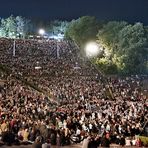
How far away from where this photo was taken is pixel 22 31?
18950 centimetres

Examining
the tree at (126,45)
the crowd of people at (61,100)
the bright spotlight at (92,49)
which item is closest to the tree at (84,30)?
the bright spotlight at (92,49)

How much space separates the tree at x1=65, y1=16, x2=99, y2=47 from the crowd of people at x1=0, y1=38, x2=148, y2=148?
1291 centimetres

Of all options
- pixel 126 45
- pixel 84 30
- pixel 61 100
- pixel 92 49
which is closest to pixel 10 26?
pixel 84 30

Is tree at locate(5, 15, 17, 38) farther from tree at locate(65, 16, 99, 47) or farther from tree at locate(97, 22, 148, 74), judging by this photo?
tree at locate(97, 22, 148, 74)

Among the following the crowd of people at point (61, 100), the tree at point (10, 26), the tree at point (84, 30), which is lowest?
the crowd of people at point (61, 100)

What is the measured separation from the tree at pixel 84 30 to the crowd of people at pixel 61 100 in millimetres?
12905

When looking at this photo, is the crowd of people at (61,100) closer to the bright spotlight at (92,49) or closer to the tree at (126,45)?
the bright spotlight at (92,49)

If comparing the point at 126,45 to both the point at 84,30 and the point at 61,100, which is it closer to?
the point at 84,30

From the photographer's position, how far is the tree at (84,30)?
364 ft

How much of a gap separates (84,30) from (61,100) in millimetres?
65376

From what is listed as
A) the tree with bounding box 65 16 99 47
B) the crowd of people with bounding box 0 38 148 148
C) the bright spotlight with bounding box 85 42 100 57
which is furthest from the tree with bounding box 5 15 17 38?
the crowd of people with bounding box 0 38 148 148

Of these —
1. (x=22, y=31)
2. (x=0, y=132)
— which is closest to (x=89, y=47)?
(x=0, y=132)

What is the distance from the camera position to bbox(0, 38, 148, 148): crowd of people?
28375mm

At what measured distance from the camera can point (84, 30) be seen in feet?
372
